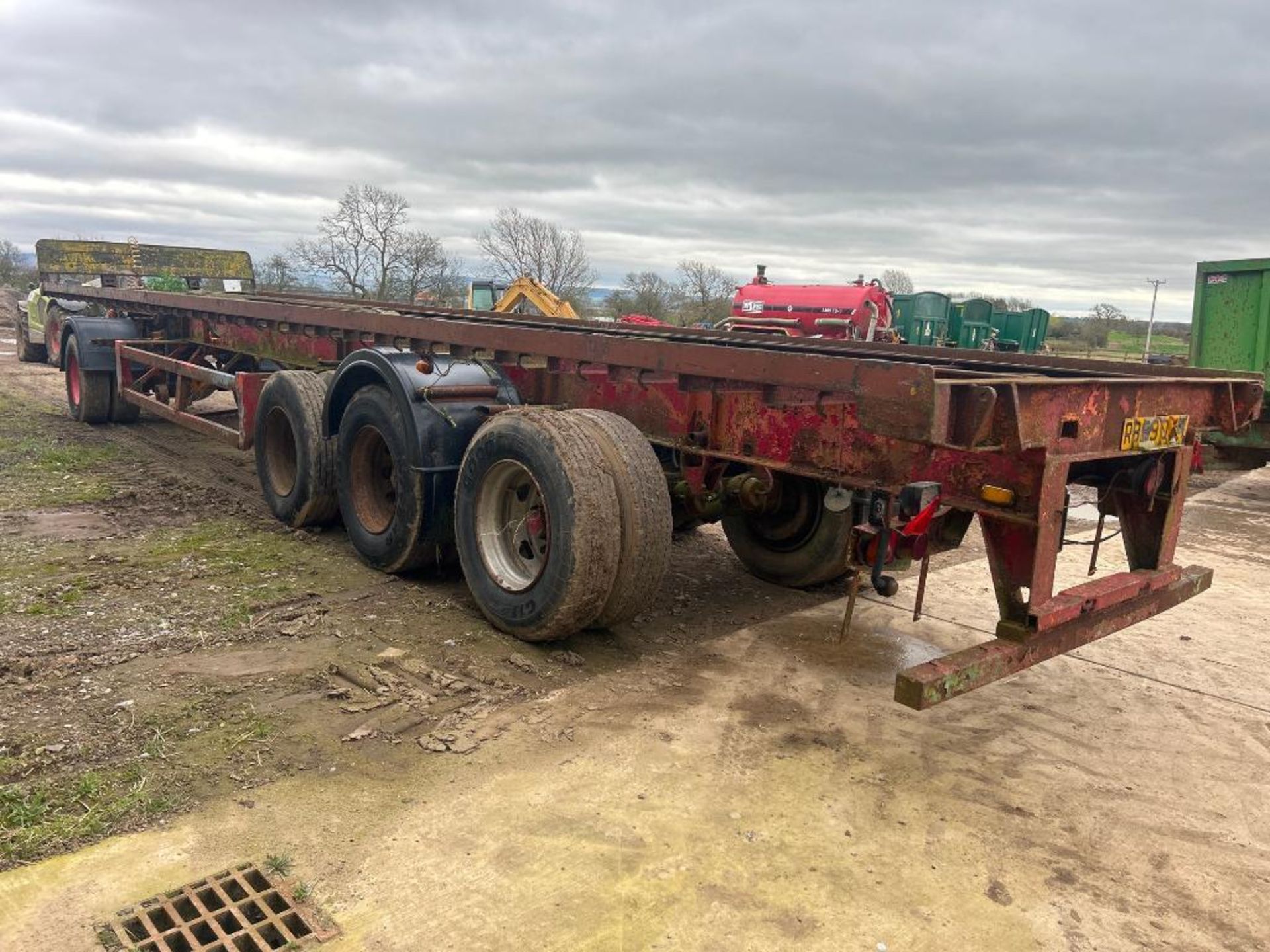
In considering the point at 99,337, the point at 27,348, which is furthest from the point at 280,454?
the point at 27,348

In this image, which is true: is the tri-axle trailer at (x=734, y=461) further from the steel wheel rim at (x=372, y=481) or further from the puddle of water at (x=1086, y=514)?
the puddle of water at (x=1086, y=514)

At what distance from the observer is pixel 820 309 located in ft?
41.5

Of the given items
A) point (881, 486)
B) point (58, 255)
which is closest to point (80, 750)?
point (881, 486)

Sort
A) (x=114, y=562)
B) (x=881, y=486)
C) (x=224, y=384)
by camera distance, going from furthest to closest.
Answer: (x=224, y=384) < (x=114, y=562) < (x=881, y=486)

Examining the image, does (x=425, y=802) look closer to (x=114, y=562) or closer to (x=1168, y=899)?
(x=1168, y=899)

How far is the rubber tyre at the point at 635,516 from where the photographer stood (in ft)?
13.2

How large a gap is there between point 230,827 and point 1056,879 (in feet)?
8.36

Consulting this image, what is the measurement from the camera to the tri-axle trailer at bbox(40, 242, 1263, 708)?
322 cm

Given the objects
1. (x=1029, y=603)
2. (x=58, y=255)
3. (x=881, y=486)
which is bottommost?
(x=1029, y=603)

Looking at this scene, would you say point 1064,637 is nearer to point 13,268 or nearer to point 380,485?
point 380,485

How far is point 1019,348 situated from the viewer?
79.4ft

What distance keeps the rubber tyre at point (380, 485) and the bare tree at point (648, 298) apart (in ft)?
92.8

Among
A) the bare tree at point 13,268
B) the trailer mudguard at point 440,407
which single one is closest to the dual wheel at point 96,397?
the trailer mudguard at point 440,407

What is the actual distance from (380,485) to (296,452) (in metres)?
0.91
